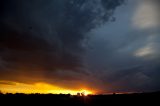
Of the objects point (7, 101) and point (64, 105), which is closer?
point (7, 101)

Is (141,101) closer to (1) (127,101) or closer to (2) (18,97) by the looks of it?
(1) (127,101)

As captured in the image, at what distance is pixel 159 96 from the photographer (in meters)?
35.6

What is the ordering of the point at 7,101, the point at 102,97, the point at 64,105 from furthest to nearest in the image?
the point at 102,97 → the point at 64,105 → the point at 7,101

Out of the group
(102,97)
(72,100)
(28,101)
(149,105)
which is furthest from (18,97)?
(149,105)

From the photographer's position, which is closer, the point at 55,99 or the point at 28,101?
the point at 28,101

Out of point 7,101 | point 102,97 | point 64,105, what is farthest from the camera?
point 102,97

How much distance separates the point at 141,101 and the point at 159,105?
2550 millimetres

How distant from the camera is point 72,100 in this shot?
35500mm

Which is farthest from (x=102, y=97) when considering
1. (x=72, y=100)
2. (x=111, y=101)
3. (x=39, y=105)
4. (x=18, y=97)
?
(x=18, y=97)

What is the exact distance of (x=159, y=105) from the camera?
33.3m

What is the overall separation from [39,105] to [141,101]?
14.6 m

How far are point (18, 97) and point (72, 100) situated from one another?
7.80 meters

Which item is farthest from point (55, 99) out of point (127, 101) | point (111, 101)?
point (127, 101)

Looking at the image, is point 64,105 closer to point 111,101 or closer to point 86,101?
point 86,101
